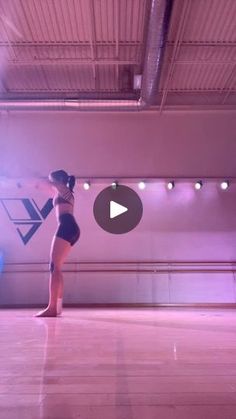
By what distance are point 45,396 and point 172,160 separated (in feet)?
24.8

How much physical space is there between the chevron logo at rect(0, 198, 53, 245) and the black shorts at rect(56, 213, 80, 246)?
13.4 ft

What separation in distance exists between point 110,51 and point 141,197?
10.0 ft

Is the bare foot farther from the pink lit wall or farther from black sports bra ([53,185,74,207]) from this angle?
the pink lit wall

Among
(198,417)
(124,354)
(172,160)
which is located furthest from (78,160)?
(198,417)

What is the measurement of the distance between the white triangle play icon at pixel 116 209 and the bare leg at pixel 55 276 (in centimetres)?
402

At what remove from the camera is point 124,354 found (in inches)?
51.0

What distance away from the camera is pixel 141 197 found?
26.5 feet

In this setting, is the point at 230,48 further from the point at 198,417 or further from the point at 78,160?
the point at 198,417

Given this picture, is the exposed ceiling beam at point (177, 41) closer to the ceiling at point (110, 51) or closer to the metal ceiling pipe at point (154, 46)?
the ceiling at point (110, 51)

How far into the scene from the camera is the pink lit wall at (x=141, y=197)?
7.62m

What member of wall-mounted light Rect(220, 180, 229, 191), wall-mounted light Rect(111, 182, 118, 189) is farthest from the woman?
wall-mounted light Rect(220, 180, 229, 191)

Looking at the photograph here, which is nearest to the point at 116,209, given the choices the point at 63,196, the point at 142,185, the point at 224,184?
the point at 142,185

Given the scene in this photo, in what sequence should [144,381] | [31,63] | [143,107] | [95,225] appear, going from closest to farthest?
1. [144,381]
2. [31,63]
3. [143,107]
4. [95,225]

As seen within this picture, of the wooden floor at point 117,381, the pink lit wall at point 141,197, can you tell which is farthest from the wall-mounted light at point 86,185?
the wooden floor at point 117,381
